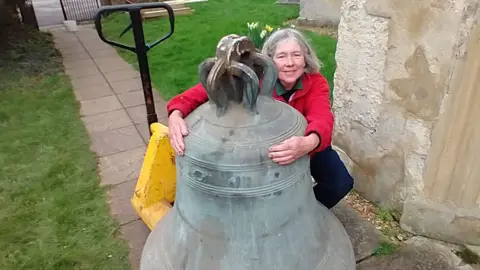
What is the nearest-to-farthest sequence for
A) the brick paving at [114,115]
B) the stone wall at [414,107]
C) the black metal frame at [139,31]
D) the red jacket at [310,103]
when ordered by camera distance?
1. the red jacket at [310,103]
2. the stone wall at [414,107]
3. the black metal frame at [139,31]
4. the brick paving at [114,115]

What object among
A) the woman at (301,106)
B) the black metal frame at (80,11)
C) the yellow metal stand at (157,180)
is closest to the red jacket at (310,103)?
the woman at (301,106)

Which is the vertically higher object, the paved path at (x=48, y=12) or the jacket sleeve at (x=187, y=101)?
the jacket sleeve at (x=187, y=101)

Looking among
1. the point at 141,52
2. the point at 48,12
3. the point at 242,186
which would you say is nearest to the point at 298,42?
the point at 242,186

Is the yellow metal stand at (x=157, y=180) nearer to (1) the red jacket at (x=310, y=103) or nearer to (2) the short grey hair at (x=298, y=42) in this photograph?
(1) the red jacket at (x=310, y=103)

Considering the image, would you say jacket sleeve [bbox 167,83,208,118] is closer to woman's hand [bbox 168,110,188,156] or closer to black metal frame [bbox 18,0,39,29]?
woman's hand [bbox 168,110,188,156]

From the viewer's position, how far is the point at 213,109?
1413mm

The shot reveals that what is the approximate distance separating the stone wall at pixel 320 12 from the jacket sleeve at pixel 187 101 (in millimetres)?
6055

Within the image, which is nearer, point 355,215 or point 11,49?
point 355,215

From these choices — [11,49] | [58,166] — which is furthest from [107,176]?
[11,49]

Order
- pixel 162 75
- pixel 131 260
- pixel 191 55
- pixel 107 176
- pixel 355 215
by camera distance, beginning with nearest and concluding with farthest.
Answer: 1. pixel 131 260
2. pixel 355 215
3. pixel 107 176
4. pixel 162 75
5. pixel 191 55

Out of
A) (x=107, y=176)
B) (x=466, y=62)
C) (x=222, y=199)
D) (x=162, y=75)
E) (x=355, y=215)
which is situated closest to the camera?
(x=222, y=199)

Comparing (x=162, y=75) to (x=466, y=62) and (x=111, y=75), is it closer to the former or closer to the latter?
(x=111, y=75)

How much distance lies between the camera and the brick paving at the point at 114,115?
3.03 m

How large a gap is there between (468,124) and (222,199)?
1399 mm
